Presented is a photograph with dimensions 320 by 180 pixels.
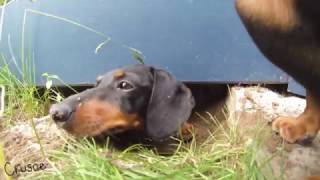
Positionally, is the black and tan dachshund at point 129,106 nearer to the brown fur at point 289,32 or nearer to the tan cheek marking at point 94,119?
the tan cheek marking at point 94,119

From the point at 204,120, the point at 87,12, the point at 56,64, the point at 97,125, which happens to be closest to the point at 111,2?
the point at 87,12

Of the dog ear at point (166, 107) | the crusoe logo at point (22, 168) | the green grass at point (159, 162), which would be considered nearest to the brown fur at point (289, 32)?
the green grass at point (159, 162)

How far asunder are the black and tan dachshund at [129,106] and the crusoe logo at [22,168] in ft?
0.54

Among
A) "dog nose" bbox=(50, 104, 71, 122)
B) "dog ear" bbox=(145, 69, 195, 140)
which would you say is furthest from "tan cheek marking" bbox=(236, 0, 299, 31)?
"dog nose" bbox=(50, 104, 71, 122)

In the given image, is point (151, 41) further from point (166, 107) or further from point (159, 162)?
point (159, 162)

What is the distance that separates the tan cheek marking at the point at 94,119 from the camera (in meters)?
2.56

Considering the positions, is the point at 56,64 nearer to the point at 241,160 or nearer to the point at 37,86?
the point at 37,86

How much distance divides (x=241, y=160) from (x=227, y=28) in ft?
3.03

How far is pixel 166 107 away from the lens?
2703 mm

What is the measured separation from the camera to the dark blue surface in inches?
125

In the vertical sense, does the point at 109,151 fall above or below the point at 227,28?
below

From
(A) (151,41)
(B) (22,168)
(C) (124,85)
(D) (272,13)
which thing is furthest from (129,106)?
(D) (272,13)

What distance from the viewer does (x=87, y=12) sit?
3.35 m

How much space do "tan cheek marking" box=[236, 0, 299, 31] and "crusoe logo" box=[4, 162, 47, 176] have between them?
2.85ft
